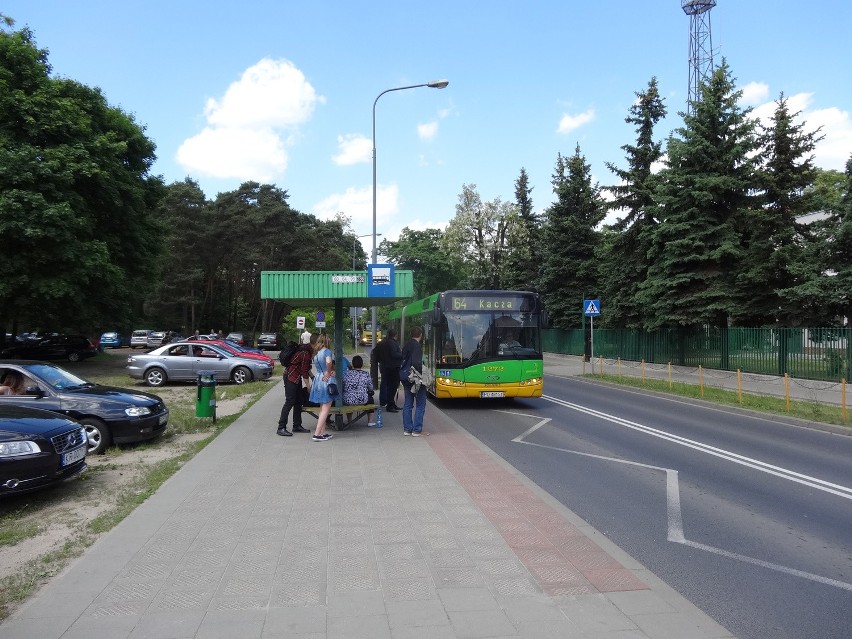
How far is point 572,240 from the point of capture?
38906 mm

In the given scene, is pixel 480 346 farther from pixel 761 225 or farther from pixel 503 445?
pixel 761 225

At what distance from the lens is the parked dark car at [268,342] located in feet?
161

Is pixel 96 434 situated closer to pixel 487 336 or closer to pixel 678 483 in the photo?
pixel 678 483

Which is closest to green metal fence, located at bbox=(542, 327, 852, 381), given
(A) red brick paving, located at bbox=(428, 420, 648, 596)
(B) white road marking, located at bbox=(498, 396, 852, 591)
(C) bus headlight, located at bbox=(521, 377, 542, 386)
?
(C) bus headlight, located at bbox=(521, 377, 542, 386)

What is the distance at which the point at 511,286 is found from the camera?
4956cm

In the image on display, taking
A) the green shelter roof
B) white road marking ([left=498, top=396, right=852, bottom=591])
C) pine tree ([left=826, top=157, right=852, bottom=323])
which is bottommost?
white road marking ([left=498, top=396, right=852, bottom=591])

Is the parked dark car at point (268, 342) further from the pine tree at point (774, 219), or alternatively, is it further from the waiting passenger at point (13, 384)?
the waiting passenger at point (13, 384)

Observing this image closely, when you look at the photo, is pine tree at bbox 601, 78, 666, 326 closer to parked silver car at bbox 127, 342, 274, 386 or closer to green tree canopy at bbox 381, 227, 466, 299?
parked silver car at bbox 127, 342, 274, 386

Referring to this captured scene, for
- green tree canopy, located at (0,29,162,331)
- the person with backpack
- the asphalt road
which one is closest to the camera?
the asphalt road

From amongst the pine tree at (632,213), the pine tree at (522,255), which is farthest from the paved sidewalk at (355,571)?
the pine tree at (522,255)

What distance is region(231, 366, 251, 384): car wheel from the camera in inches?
891

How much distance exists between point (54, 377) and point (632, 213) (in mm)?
29187

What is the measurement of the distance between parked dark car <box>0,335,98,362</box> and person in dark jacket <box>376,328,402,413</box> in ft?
84.5

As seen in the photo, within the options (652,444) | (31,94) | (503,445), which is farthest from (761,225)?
(31,94)
